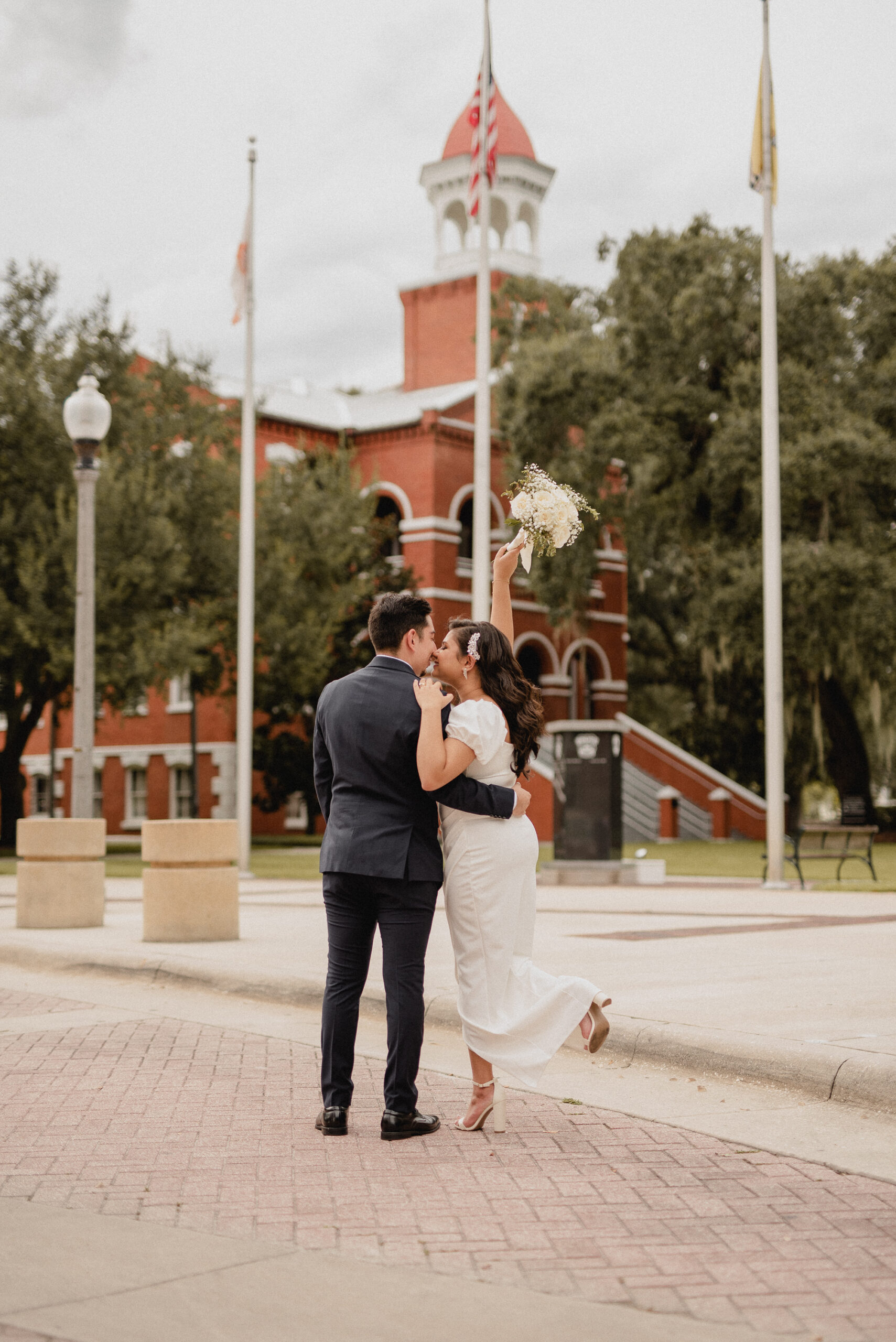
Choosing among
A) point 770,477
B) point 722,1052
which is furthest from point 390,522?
point 722,1052

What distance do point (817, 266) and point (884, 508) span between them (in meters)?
5.38

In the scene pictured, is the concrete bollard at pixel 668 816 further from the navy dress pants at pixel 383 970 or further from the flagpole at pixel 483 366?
the navy dress pants at pixel 383 970

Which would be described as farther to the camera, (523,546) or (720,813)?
(720,813)

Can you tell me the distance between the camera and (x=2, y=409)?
27.9 meters

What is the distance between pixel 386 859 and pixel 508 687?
799 millimetres

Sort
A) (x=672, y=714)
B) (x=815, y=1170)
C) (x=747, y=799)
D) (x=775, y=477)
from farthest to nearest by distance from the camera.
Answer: (x=672, y=714) < (x=747, y=799) < (x=775, y=477) < (x=815, y=1170)

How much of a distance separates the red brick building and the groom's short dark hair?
1152 inches

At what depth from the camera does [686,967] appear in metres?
9.48

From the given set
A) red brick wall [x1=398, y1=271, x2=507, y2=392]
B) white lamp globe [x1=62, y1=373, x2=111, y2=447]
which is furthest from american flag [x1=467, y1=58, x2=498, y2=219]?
red brick wall [x1=398, y1=271, x2=507, y2=392]

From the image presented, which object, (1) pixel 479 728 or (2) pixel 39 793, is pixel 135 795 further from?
(1) pixel 479 728

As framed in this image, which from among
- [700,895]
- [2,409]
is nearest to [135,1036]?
[700,895]

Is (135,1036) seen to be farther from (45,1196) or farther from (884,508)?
(884,508)

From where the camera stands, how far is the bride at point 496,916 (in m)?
5.49

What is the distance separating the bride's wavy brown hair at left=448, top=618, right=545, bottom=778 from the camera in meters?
5.64
